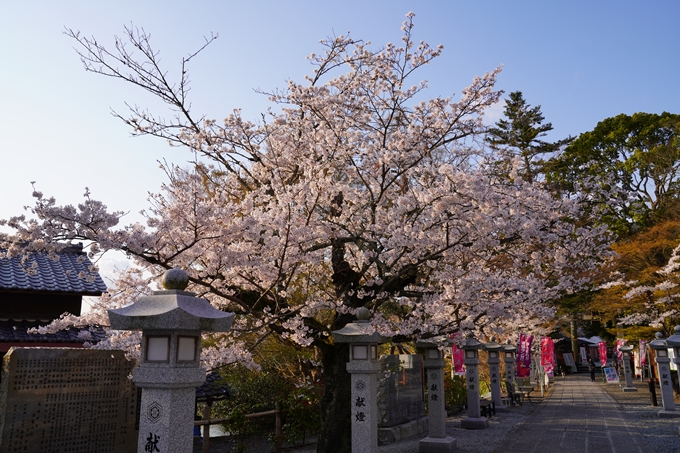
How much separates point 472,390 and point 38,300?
13365 millimetres

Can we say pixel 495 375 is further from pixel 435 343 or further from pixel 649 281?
pixel 649 281

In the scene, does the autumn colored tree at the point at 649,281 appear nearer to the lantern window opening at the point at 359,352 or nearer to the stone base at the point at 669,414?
the stone base at the point at 669,414

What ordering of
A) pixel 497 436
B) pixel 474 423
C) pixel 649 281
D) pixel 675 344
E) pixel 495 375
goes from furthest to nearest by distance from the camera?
pixel 649 281, pixel 495 375, pixel 474 423, pixel 675 344, pixel 497 436

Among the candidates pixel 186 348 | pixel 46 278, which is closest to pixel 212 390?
pixel 46 278

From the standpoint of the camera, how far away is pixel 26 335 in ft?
35.6

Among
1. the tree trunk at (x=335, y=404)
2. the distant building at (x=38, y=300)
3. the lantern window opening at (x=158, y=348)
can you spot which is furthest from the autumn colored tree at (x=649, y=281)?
the lantern window opening at (x=158, y=348)

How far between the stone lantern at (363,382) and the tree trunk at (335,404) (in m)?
1.43

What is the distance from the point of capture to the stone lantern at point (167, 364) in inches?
190

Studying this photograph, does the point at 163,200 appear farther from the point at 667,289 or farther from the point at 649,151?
the point at 649,151

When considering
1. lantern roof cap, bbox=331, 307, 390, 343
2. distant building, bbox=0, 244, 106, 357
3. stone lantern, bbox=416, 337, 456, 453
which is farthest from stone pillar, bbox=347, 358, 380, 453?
distant building, bbox=0, 244, 106, 357

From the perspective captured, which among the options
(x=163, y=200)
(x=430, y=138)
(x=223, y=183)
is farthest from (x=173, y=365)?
(x=223, y=183)

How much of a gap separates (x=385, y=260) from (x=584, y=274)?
21.9 metres

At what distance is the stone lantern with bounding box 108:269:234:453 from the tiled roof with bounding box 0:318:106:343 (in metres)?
7.05

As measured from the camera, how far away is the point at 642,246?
2397 cm
